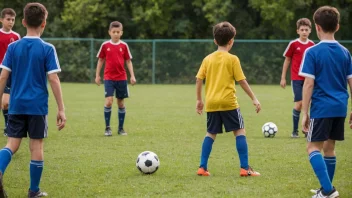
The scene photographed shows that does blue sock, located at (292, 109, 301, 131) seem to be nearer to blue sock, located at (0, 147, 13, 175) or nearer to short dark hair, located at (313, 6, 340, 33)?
short dark hair, located at (313, 6, 340, 33)

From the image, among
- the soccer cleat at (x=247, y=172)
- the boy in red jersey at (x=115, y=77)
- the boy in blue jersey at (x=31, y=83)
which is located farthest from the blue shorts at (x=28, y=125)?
the boy in red jersey at (x=115, y=77)

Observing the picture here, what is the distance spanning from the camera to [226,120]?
290 inches

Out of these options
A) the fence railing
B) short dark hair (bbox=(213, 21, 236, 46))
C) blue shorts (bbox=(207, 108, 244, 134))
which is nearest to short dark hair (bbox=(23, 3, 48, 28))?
short dark hair (bbox=(213, 21, 236, 46))

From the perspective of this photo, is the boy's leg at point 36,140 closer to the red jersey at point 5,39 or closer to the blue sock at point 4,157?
the blue sock at point 4,157

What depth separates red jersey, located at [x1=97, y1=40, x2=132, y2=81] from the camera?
38.4 feet

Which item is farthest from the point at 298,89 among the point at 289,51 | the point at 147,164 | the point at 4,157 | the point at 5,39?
the point at 4,157

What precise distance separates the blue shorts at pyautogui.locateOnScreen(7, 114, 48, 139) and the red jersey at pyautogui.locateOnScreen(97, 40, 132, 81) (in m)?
5.60

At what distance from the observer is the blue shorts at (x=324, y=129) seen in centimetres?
599

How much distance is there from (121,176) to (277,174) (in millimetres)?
1788

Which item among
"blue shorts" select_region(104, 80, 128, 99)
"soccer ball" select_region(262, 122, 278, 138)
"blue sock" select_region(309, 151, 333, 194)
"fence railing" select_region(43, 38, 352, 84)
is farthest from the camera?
"fence railing" select_region(43, 38, 352, 84)

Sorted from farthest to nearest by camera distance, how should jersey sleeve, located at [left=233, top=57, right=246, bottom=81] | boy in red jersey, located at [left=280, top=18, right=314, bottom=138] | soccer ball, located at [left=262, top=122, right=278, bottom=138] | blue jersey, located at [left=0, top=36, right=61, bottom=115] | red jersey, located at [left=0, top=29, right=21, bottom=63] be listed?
boy in red jersey, located at [left=280, top=18, right=314, bottom=138] < soccer ball, located at [left=262, top=122, right=278, bottom=138] < red jersey, located at [left=0, top=29, right=21, bottom=63] < jersey sleeve, located at [left=233, top=57, right=246, bottom=81] < blue jersey, located at [left=0, top=36, right=61, bottom=115]

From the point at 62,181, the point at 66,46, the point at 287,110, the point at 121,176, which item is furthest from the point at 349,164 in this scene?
the point at 66,46

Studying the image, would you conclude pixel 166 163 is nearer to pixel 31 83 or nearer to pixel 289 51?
pixel 31 83

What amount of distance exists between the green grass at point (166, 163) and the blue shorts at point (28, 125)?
683 mm
